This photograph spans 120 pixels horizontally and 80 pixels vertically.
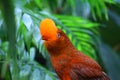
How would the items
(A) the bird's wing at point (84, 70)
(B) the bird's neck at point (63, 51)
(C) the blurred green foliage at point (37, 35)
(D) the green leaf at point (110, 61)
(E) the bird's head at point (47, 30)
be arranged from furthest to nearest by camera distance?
(D) the green leaf at point (110, 61), (A) the bird's wing at point (84, 70), (B) the bird's neck at point (63, 51), (E) the bird's head at point (47, 30), (C) the blurred green foliage at point (37, 35)

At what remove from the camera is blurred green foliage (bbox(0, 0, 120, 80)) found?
21 cm

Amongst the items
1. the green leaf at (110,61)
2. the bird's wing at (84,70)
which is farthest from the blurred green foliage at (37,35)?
the bird's wing at (84,70)

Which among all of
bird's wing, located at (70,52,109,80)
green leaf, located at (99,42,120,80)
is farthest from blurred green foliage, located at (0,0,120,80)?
bird's wing, located at (70,52,109,80)

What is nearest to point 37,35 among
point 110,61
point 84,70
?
point 84,70

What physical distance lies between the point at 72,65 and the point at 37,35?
0.16 metres

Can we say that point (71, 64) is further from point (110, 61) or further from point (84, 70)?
point (110, 61)

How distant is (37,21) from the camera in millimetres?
948

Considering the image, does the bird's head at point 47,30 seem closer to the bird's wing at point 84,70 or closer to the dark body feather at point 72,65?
the dark body feather at point 72,65

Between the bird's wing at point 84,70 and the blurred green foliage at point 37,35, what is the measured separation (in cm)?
13

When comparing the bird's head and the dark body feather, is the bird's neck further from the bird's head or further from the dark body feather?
the bird's head

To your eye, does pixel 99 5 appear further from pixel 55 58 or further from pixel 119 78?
pixel 119 78

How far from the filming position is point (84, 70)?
762mm

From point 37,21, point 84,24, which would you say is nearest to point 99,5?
point 84,24

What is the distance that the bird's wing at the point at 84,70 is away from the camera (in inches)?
28.6
